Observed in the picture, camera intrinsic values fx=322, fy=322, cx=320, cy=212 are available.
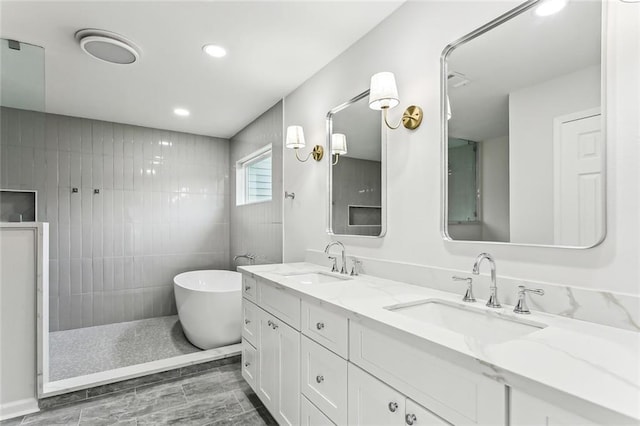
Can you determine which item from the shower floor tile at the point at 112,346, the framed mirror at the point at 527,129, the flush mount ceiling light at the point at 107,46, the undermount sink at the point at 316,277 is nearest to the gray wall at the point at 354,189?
the undermount sink at the point at 316,277

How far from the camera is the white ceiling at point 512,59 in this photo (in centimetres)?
110

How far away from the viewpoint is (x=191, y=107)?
11.1 feet

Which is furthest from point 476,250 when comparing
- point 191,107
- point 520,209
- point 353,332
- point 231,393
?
point 191,107

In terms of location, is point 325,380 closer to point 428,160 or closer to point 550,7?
point 428,160

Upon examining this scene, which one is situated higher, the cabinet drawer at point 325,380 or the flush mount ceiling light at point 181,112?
the flush mount ceiling light at point 181,112

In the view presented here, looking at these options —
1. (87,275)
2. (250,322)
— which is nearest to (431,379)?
(250,322)

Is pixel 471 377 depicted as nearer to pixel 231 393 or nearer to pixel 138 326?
pixel 231 393

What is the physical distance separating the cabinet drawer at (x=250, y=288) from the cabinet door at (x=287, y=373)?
0.34 meters

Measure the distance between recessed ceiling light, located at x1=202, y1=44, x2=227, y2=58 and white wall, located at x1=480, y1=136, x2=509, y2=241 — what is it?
5.99 feet

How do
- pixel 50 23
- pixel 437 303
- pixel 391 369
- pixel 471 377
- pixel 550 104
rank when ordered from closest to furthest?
pixel 471 377 < pixel 391 369 < pixel 550 104 < pixel 437 303 < pixel 50 23

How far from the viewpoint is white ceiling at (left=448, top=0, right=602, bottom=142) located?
1.10 m

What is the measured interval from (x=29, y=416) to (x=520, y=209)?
305cm

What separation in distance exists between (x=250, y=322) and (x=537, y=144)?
74.6 inches

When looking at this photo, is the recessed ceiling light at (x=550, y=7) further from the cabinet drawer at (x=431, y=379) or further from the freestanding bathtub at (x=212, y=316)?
the freestanding bathtub at (x=212, y=316)
